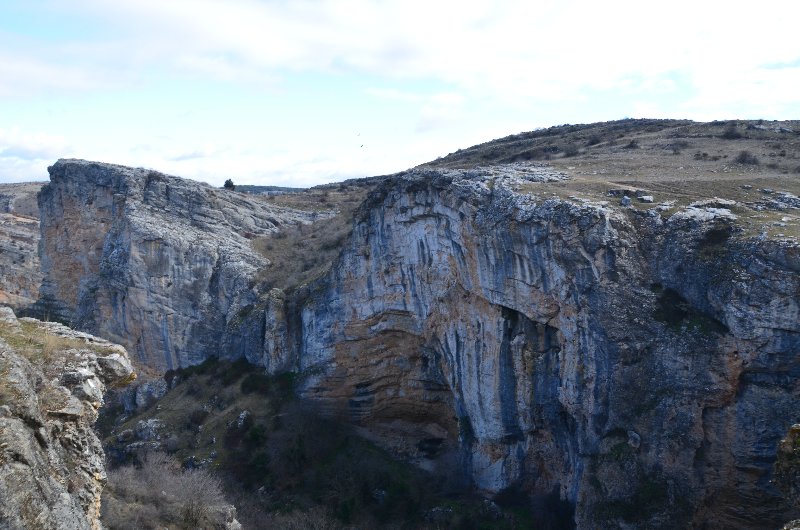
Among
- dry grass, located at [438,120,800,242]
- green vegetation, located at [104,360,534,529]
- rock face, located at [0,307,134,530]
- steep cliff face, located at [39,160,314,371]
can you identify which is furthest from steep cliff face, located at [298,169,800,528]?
rock face, located at [0,307,134,530]

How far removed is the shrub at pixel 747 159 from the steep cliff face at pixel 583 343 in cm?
786

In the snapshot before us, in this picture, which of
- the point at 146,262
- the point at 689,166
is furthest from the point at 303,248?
the point at 689,166

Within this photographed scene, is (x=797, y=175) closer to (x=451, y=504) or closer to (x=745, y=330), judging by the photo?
(x=745, y=330)

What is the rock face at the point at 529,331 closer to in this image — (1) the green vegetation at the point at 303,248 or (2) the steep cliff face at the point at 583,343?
(2) the steep cliff face at the point at 583,343

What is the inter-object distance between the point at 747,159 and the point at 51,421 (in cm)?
2328

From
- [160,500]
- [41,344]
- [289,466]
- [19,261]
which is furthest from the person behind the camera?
[19,261]

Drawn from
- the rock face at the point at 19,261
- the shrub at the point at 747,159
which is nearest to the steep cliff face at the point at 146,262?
the rock face at the point at 19,261

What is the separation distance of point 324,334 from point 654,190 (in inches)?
523

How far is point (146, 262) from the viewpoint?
33.7 metres

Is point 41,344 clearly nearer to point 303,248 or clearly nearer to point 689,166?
point 689,166

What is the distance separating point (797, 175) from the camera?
21.9m

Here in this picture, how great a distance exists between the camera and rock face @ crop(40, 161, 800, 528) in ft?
52.3

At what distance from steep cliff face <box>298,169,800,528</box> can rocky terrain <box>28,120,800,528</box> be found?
0.18ft

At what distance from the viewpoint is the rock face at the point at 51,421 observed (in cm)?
798
